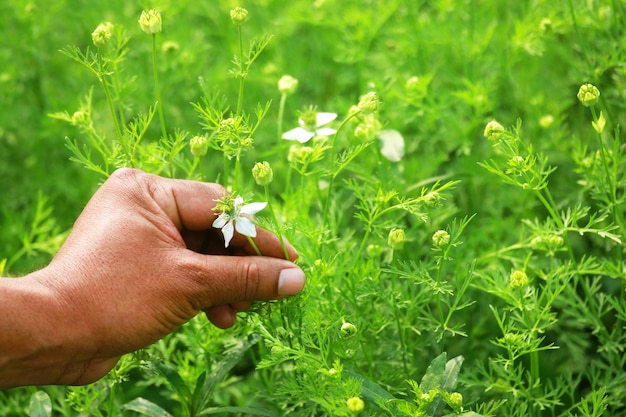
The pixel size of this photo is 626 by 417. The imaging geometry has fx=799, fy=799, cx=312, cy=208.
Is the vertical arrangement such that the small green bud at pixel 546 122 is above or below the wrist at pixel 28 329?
below

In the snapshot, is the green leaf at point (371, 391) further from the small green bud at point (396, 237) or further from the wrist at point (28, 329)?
the wrist at point (28, 329)

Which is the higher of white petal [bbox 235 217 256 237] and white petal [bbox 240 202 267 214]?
white petal [bbox 240 202 267 214]

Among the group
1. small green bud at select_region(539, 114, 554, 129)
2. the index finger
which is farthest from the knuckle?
small green bud at select_region(539, 114, 554, 129)

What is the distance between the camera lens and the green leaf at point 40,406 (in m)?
1.46

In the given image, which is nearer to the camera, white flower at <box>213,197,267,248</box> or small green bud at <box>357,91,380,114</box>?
white flower at <box>213,197,267,248</box>

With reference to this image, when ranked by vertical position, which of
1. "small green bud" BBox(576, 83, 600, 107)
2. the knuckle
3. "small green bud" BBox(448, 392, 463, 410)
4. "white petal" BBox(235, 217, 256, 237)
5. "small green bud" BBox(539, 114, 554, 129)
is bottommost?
"small green bud" BBox(448, 392, 463, 410)

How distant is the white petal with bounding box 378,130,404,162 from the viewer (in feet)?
5.67

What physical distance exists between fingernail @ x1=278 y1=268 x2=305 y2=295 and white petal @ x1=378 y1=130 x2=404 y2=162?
20.0 inches

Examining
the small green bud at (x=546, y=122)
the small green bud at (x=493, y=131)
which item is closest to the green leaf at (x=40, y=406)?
the small green bud at (x=493, y=131)

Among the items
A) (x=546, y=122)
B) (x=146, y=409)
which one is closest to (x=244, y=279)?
(x=146, y=409)

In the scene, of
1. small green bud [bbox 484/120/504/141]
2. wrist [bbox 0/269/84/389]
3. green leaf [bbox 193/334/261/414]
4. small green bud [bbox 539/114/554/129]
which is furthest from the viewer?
small green bud [bbox 539/114/554/129]

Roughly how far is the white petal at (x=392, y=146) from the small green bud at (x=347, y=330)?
491 mm

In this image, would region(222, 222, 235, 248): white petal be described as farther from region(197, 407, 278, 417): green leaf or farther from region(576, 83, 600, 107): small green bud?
region(576, 83, 600, 107): small green bud

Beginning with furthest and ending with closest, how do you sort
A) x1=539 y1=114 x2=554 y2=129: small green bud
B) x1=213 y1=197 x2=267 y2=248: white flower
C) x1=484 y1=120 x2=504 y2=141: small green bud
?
x1=539 y1=114 x2=554 y2=129: small green bud, x1=484 y1=120 x2=504 y2=141: small green bud, x1=213 y1=197 x2=267 y2=248: white flower
